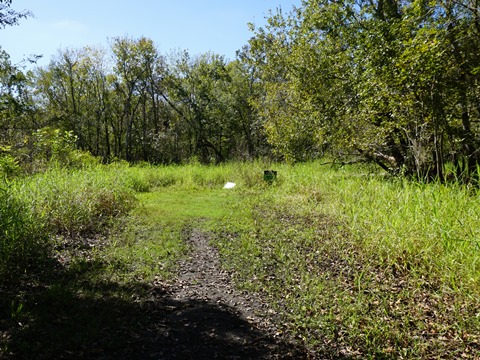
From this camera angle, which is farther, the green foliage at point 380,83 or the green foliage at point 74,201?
the green foliage at point 380,83

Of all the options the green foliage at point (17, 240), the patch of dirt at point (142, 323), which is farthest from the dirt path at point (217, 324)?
the green foliage at point (17, 240)

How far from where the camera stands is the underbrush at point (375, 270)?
3.46m

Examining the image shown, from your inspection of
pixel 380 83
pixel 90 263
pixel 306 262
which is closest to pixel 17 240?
pixel 90 263

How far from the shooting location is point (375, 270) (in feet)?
15.7

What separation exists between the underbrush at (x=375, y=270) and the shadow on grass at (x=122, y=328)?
62 centimetres

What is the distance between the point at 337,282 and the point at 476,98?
621 centimetres

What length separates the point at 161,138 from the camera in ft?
84.9

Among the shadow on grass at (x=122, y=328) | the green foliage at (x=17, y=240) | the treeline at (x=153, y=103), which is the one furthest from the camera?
the treeline at (x=153, y=103)

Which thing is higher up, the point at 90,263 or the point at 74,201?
the point at 74,201

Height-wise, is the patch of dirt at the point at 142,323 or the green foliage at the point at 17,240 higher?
the green foliage at the point at 17,240

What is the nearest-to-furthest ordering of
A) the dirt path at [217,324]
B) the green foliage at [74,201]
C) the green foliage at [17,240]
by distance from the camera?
the dirt path at [217,324] → the green foliage at [17,240] → the green foliage at [74,201]

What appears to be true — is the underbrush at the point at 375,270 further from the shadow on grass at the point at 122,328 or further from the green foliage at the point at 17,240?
the green foliage at the point at 17,240

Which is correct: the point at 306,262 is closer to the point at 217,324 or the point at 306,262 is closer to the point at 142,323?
the point at 217,324

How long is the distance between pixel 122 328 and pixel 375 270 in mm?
3546
